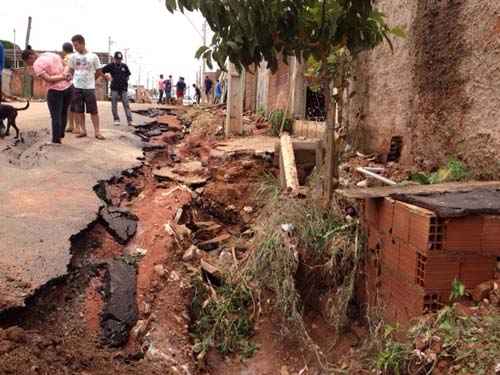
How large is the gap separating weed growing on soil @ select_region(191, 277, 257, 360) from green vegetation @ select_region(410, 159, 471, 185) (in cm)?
172

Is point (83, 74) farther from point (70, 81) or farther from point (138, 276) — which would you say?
point (138, 276)

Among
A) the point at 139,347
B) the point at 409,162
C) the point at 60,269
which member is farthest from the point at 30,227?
the point at 409,162

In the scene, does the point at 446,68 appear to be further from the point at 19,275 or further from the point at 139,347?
the point at 19,275

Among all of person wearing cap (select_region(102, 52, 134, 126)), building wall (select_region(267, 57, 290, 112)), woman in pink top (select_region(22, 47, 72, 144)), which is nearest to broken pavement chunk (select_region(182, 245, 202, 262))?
woman in pink top (select_region(22, 47, 72, 144))

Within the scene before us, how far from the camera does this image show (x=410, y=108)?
529cm

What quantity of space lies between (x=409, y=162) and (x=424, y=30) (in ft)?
4.28

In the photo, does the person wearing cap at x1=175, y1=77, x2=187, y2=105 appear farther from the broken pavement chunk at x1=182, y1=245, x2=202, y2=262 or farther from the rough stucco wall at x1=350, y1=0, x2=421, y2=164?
the broken pavement chunk at x1=182, y1=245, x2=202, y2=262

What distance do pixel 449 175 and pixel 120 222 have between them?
9.68 feet

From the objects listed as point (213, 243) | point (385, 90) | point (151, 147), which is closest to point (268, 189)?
point (213, 243)

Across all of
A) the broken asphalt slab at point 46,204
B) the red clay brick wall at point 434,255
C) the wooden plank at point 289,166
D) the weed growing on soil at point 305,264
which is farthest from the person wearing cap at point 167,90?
the red clay brick wall at point 434,255

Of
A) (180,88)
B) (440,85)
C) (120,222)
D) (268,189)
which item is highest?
(180,88)

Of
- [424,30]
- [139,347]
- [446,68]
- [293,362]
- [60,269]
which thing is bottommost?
[293,362]

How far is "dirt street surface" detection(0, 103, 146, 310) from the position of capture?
138 inches

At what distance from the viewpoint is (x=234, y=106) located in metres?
9.28
